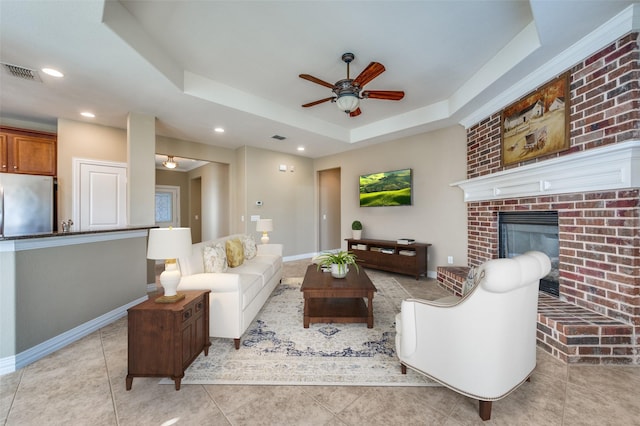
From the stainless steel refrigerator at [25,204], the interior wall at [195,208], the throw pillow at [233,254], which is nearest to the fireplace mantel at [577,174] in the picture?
the throw pillow at [233,254]

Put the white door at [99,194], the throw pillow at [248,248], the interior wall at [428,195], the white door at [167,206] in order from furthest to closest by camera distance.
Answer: the white door at [167,206] < the interior wall at [428,195] < the white door at [99,194] < the throw pillow at [248,248]

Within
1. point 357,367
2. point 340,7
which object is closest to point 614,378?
point 357,367

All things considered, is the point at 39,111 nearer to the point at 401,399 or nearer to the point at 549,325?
the point at 401,399

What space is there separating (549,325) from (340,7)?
3086mm

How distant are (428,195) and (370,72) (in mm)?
2744

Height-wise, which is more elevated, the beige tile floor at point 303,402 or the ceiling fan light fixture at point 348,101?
the ceiling fan light fixture at point 348,101

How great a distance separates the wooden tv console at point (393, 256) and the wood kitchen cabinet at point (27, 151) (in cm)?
507

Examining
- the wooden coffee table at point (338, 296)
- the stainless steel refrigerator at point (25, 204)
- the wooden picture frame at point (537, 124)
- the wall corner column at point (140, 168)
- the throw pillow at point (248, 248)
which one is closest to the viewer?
the wooden picture frame at point (537, 124)

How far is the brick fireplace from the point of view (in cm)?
186

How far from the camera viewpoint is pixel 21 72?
246cm

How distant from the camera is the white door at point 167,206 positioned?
297 inches

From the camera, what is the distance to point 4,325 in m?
1.89

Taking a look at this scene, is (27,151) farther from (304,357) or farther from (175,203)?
(304,357)

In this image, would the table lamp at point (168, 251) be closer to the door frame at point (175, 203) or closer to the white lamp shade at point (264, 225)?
the white lamp shade at point (264, 225)
